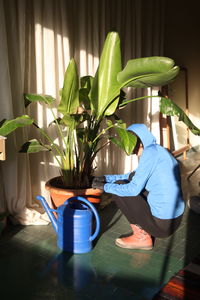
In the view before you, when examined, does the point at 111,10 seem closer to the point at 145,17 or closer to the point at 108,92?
the point at 145,17

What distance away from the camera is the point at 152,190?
2.09 meters

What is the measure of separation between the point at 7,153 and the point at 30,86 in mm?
574

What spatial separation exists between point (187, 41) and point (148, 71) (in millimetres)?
3732

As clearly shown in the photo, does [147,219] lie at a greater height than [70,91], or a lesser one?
lesser

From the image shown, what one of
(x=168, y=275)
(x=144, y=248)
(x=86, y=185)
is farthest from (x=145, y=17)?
(x=168, y=275)

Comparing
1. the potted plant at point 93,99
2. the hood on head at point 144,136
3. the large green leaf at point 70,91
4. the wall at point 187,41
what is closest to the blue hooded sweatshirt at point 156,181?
the hood on head at point 144,136

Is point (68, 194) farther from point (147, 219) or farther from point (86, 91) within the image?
point (86, 91)

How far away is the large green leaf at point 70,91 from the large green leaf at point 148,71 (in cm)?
31

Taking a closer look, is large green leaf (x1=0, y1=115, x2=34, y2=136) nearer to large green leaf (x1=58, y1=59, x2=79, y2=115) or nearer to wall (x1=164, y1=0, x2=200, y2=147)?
large green leaf (x1=58, y1=59, x2=79, y2=115)

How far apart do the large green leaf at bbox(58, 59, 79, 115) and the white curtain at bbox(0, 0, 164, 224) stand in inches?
14.7

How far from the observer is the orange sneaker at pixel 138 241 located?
7.25 ft

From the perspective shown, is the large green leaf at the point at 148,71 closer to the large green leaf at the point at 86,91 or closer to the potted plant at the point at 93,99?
the potted plant at the point at 93,99

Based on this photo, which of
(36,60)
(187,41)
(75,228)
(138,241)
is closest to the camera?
(75,228)

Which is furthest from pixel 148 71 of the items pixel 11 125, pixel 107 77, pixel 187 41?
pixel 187 41
